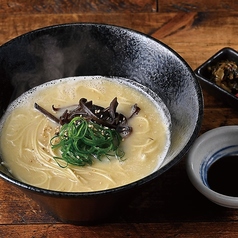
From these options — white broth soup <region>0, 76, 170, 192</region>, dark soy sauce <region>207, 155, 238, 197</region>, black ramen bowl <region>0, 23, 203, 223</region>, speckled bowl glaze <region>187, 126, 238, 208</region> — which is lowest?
dark soy sauce <region>207, 155, 238, 197</region>

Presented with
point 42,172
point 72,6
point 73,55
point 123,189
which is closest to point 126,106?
point 73,55

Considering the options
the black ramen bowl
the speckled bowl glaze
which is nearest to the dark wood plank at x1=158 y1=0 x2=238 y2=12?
the black ramen bowl

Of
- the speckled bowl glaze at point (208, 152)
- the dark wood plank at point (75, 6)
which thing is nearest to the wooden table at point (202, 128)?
the dark wood plank at point (75, 6)

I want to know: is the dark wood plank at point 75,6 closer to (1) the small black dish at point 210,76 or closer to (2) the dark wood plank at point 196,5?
(2) the dark wood plank at point 196,5

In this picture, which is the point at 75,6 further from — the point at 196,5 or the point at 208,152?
the point at 208,152

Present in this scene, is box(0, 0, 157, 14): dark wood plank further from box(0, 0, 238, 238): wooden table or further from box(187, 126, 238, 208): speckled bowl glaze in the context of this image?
box(187, 126, 238, 208): speckled bowl glaze

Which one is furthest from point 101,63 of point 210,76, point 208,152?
point 208,152
